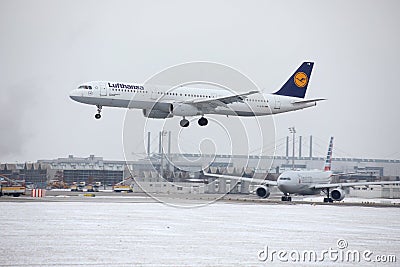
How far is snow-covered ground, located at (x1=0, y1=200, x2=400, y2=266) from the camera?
80.8 ft

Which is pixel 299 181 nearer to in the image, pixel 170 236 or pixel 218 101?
pixel 218 101

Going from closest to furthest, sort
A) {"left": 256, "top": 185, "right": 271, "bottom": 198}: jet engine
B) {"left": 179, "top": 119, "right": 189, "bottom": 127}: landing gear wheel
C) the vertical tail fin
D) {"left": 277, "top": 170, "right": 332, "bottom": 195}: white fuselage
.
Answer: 1. {"left": 179, "top": 119, "right": 189, "bottom": 127}: landing gear wheel
2. {"left": 277, "top": 170, "right": 332, "bottom": 195}: white fuselage
3. {"left": 256, "top": 185, "right": 271, "bottom": 198}: jet engine
4. the vertical tail fin

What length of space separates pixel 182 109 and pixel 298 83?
2411 centimetres

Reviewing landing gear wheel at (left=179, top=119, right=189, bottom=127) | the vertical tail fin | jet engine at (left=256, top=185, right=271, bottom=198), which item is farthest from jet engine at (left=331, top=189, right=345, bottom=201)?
landing gear wheel at (left=179, top=119, right=189, bottom=127)

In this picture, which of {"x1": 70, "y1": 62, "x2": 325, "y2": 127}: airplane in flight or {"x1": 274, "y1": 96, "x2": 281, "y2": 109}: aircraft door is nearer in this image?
{"x1": 70, "y1": 62, "x2": 325, "y2": 127}: airplane in flight

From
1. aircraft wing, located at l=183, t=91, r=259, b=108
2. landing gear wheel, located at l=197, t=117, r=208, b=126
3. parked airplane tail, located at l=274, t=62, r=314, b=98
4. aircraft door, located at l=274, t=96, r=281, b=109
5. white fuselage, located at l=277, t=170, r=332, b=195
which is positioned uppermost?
parked airplane tail, located at l=274, t=62, r=314, b=98

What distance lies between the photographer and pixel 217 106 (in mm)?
70500

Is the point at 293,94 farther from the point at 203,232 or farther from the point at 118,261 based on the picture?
the point at 118,261

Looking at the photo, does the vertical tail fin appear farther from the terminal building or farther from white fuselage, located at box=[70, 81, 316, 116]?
white fuselage, located at box=[70, 81, 316, 116]

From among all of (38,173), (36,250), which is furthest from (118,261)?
(38,173)

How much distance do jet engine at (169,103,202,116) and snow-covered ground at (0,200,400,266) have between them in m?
18.9

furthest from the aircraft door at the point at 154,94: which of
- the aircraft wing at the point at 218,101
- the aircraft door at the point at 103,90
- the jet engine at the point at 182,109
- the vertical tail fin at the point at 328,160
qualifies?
the vertical tail fin at the point at 328,160

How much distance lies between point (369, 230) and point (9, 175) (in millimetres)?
136527

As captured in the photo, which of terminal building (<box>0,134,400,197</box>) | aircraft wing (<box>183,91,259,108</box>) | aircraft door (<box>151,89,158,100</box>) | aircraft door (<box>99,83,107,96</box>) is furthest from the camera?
terminal building (<box>0,134,400,197</box>)
